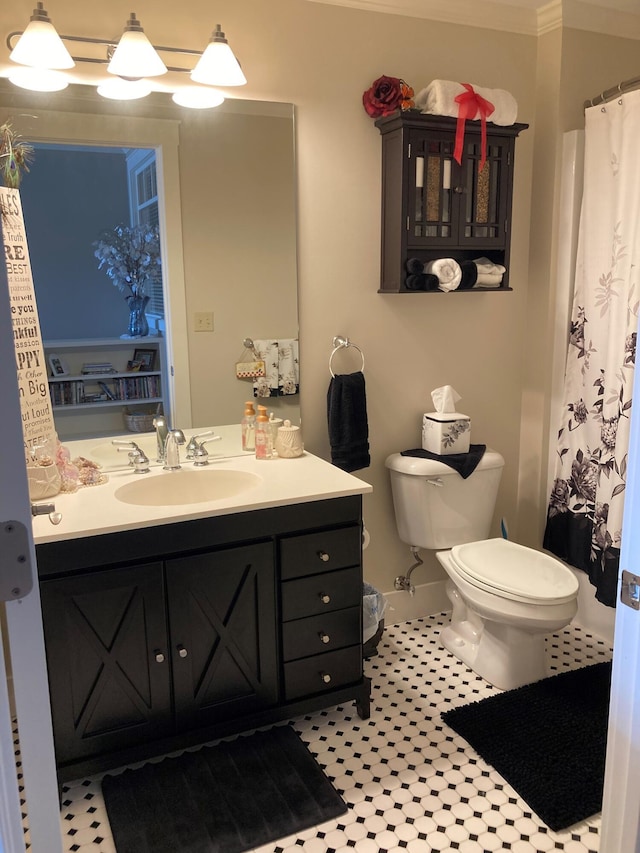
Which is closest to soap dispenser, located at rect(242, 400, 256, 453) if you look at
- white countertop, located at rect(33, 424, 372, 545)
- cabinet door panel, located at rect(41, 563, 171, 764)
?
white countertop, located at rect(33, 424, 372, 545)

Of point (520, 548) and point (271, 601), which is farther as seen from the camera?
point (520, 548)

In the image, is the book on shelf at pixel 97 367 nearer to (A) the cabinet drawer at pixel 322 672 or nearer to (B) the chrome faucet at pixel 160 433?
(B) the chrome faucet at pixel 160 433

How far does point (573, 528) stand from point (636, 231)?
3.87 feet

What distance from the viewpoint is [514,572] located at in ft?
8.04

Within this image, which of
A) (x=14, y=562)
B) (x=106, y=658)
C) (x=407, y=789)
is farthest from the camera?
(x=407, y=789)

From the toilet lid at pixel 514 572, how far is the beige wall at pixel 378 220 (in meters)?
0.44

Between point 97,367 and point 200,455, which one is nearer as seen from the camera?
point 97,367

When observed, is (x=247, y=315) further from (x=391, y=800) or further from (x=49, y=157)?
(x=391, y=800)

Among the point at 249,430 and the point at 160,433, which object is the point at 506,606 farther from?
the point at 160,433

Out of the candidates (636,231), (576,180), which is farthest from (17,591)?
(576,180)

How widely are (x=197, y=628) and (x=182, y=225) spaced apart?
1296 millimetres

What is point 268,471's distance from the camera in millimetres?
2318

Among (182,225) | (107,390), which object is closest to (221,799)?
(107,390)

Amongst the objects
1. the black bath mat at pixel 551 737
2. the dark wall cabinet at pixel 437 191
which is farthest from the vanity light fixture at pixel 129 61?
the black bath mat at pixel 551 737
